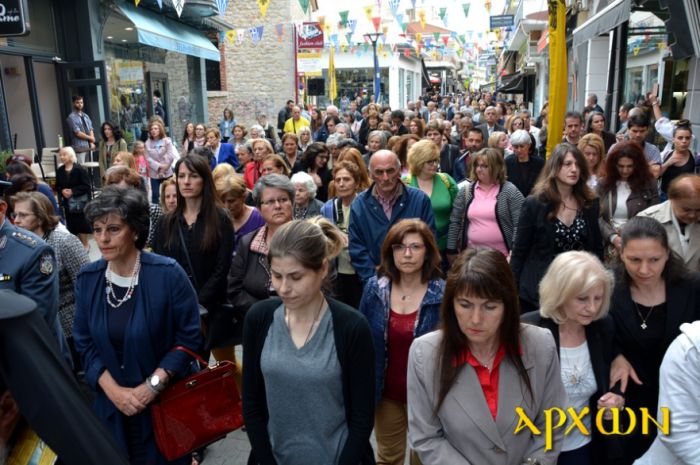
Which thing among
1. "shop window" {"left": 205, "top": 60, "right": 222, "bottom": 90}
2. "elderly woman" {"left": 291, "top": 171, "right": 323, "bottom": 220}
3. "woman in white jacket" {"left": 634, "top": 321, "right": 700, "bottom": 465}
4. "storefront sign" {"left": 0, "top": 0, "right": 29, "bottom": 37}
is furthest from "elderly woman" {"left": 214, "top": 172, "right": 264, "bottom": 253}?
"shop window" {"left": 205, "top": 60, "right": 222, "bottom": 90}

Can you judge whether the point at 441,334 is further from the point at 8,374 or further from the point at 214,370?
the point at 8,374

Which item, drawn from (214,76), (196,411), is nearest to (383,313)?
(196,411)

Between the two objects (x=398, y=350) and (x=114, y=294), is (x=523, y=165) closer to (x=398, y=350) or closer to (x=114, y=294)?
(x=398, y=350)

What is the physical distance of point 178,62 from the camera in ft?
73.6

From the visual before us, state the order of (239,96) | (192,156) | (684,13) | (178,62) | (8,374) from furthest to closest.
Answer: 1. (239,96)
2. (178,62)
3. (684,13)
4. (192,156)
5. (8,374)

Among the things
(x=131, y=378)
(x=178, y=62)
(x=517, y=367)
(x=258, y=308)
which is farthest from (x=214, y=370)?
(x=178, y=62)

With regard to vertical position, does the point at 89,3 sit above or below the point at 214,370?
above

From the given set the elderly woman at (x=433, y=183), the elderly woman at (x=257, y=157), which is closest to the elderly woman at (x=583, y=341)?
the elderly woman at (x=433, y=183)

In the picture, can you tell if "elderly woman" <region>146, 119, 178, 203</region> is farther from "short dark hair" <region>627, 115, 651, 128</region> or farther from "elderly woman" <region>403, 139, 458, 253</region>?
"short dark hair" <region>627, 115, 651, 128</region>

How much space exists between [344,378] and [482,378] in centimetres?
60

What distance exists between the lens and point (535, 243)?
4391 millimetres

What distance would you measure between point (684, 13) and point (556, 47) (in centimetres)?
124

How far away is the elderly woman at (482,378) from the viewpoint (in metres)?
2.29

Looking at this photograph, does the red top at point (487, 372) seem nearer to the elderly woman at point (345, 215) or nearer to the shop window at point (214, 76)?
the elderly woman at point (345, 215)
